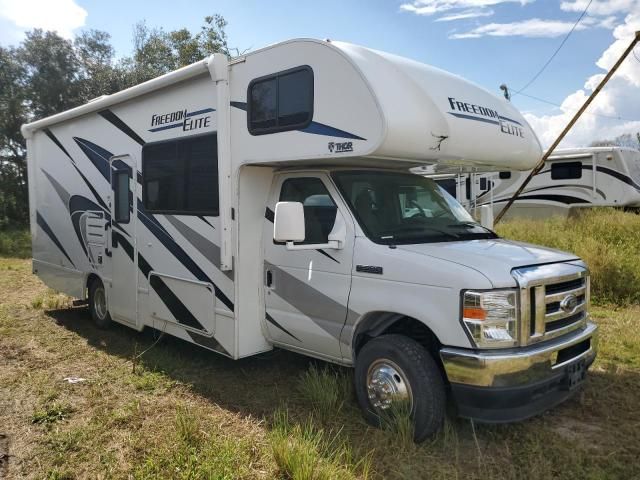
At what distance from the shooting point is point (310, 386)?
4.69 m

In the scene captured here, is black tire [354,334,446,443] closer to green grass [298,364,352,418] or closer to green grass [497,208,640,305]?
green grass [298,364,352,418]

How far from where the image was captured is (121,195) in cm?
674

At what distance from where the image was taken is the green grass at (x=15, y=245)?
56.4 feet

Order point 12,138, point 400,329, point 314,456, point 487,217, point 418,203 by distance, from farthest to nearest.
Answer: point 12,138
point 487,217
point 418,203
point 400,329
point 314,456

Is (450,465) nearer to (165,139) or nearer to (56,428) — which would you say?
(56,428)

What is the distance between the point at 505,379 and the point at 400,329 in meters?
0.97

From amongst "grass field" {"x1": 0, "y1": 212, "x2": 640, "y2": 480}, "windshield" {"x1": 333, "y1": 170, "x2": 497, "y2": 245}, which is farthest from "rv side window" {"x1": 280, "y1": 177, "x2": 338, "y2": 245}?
"grass field" {"x1": 0, "y1": 212, "x2": 640, "y2": 480}

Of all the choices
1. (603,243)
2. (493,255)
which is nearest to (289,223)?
(493,255)

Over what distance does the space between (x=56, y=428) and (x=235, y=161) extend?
2656 mm

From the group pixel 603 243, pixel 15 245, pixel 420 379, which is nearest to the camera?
pixel 420 379

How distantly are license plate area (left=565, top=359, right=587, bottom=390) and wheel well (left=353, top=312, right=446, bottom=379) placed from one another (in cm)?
88

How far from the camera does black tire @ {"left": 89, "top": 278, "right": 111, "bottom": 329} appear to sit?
291 inches

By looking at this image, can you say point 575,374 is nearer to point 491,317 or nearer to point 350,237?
point 491,317

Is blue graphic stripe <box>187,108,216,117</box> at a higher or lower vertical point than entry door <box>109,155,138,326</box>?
higher
